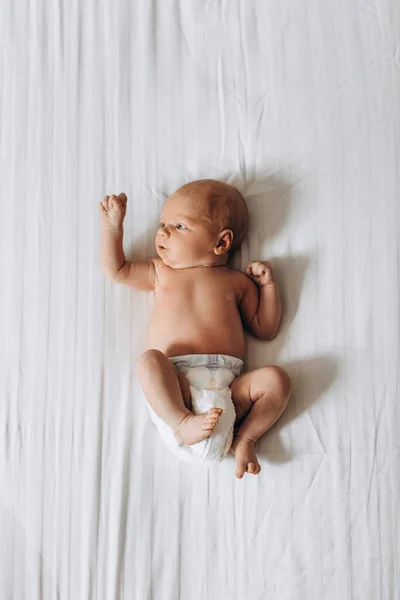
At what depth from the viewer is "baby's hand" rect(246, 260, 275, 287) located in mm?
1202

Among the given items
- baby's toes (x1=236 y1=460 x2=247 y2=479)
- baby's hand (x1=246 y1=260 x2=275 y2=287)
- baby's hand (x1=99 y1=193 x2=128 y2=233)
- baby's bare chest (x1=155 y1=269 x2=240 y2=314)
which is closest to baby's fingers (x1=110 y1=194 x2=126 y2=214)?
baby's hand (x1=99 y1=193 x2=128 y2=233)

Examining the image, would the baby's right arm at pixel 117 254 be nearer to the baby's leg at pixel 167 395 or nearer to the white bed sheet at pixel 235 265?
the white bed sheet at pixel 235 265

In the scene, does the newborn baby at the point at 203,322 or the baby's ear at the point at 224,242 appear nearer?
the newborn baby at the point at 203,322

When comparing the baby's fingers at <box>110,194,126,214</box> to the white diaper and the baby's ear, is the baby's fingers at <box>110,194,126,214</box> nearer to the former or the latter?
the baby's ear

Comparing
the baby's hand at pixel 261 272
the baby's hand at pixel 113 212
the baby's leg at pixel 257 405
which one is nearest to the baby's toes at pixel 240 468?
the baby's leg at pixel 257 405

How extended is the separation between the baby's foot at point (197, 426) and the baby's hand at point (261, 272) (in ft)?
0.92

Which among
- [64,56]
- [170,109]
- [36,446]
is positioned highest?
[64,56]

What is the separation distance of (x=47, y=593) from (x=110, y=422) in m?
0.33

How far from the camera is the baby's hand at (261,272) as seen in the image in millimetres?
1202

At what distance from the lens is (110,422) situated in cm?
121

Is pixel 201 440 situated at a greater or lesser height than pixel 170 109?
lesser

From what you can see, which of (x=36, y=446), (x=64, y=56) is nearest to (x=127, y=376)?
(x=36, y=446)

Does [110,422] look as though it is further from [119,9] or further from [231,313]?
[119,9]

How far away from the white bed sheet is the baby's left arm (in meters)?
0.03
